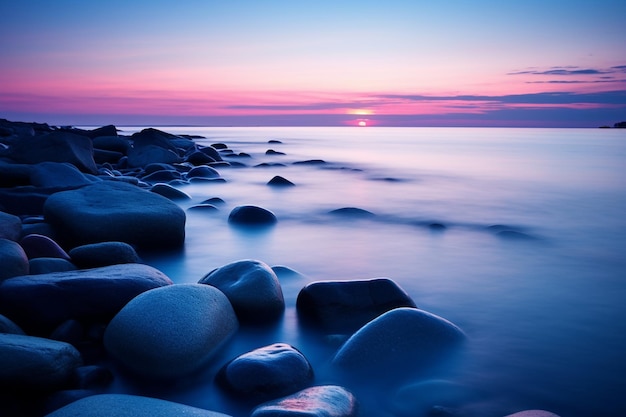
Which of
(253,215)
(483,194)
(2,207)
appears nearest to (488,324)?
(253,215)

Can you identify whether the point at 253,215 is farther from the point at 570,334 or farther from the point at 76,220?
the point at 570,334

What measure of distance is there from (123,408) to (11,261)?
162 cm

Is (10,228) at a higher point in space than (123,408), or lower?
higher

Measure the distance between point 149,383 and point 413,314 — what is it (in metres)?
1.48

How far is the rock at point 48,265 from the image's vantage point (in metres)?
3.29

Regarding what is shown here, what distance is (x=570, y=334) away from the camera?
3.31 m

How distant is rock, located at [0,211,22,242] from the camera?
3.78 metres

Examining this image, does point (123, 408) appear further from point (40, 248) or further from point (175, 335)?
point (40, 248)

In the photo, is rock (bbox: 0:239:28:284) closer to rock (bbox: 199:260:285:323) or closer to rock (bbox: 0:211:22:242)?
rock (bbox: 0:211:22:242)

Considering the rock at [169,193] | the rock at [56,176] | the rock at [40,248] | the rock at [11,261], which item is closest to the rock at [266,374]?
the rock at [11,261]

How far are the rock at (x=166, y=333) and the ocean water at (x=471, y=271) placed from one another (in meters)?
0.11

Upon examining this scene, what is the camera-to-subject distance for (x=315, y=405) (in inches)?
82.9

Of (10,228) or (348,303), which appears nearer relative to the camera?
(348,303)

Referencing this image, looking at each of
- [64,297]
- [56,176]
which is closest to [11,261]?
[64,297]
